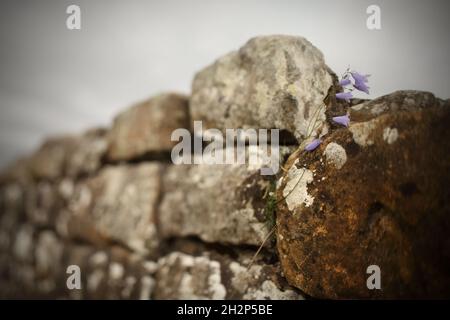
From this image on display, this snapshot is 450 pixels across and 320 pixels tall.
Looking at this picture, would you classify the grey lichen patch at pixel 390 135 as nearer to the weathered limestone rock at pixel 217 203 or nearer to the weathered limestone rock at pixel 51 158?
the weathered limestone rock at pixel 217 203

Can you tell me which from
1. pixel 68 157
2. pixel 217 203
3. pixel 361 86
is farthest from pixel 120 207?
pixel 361 86

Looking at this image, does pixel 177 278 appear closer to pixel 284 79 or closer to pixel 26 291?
pixel 284 79

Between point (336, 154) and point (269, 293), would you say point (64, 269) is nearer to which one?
point (269, 293)

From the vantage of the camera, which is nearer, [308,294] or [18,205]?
[308,294]

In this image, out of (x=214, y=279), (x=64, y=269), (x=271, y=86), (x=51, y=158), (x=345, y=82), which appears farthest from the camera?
(x=51, y=158)

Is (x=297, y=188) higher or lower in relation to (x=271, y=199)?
higher

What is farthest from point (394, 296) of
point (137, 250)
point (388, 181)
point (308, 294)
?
point (137, 250)

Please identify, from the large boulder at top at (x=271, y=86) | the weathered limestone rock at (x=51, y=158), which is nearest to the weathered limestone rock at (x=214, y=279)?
the large boulder at top at (x=271, y=86)
